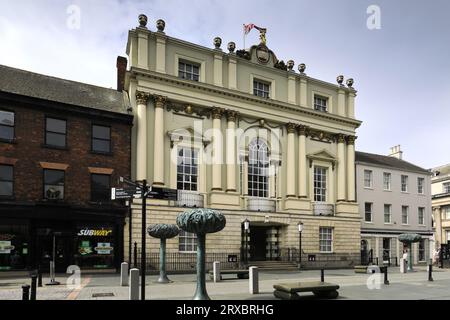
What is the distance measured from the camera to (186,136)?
90.7ft

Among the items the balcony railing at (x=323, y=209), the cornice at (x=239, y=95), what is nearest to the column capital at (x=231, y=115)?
the cornice at (x=239, y=95)

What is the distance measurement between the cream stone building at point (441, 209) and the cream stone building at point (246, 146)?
24.9m

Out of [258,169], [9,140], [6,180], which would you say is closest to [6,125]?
[9,140]

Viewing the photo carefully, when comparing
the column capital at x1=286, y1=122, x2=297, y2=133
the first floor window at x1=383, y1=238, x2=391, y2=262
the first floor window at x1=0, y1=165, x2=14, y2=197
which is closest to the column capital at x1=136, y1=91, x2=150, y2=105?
the first floor window at x1=0, y1=165, x2=14, y2=197

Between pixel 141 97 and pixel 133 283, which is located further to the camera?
pixel 141 97

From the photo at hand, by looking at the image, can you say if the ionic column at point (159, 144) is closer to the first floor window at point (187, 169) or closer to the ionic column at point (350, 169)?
the first floor window at point (187, 169)

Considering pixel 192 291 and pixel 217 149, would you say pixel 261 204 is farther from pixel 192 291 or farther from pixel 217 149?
pixel 192 291

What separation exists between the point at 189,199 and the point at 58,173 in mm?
8038

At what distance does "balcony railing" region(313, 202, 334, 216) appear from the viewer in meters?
32.5

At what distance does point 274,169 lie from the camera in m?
31.0

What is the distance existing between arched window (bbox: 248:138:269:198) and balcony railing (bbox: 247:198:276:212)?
634 mm

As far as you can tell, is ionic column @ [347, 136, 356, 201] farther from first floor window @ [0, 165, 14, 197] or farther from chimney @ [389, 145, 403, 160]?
first floor window @ [0, 165, 14, 197]
